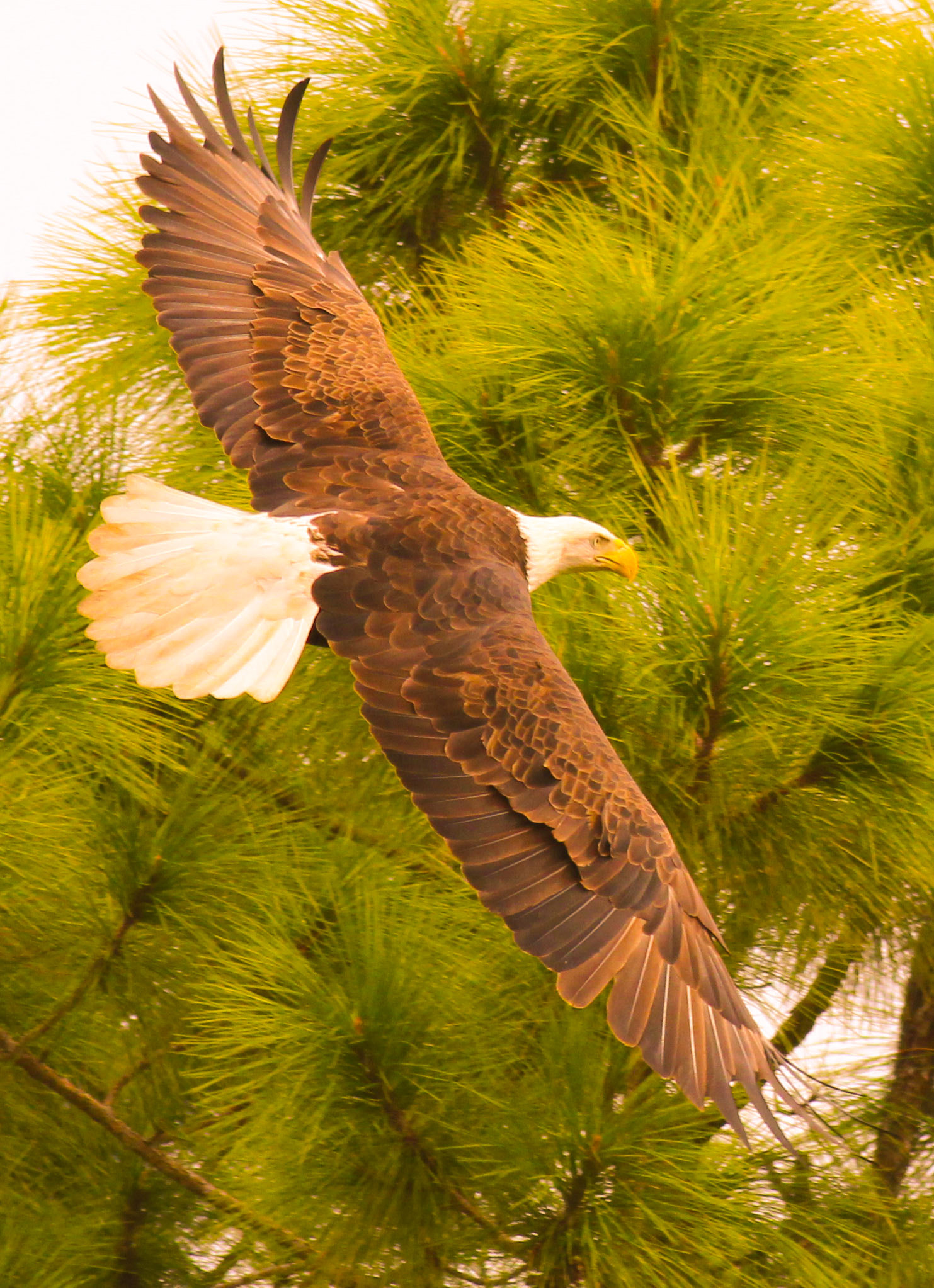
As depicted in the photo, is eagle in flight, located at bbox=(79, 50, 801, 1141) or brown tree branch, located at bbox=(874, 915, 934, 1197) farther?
brown tree branch, located at bbox=(874, 915, 934, 1197)

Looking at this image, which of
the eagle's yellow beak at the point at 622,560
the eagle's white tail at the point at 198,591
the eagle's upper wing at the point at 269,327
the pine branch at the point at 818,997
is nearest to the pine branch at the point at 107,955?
the eagle's white tail at the point at 198,591

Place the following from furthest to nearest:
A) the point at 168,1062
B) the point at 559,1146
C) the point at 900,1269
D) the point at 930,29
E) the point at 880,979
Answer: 1. the point at 930,29
2. the point at 880,979
3. the point at 168,1062
4. the point at 900,1269
5. the point at 559,1146

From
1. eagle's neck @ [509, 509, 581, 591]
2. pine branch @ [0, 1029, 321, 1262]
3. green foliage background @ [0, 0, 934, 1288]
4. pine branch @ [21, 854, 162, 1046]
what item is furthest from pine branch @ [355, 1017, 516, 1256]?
eagle's neck @ [509, 509, 581, 591]

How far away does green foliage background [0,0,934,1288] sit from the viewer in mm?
1230

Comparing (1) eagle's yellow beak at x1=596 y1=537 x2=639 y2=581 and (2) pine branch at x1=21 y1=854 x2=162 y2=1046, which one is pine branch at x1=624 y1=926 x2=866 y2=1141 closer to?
(1) eagle's yellow beak at x1=596 y1=537 x2=639 y2=581

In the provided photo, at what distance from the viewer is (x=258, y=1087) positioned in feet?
4.14

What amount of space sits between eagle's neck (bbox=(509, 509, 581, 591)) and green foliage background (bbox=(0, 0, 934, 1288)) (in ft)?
0.17

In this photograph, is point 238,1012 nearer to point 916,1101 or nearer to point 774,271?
point 916,1101

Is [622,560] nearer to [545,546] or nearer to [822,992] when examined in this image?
[545,546]

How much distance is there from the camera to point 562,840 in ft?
3.99

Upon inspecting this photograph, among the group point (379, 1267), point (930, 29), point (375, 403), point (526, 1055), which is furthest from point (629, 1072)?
point (930, 29)

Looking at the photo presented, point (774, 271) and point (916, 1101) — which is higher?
point (774, 271)

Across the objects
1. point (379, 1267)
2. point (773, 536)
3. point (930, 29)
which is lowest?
point (379, 1267)

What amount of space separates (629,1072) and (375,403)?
639 mm
